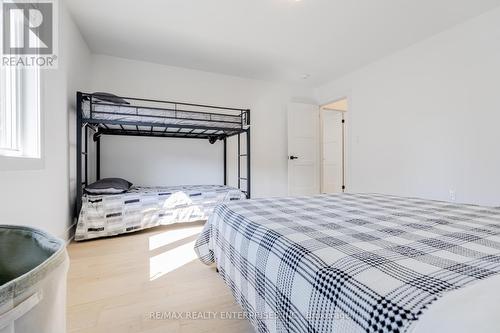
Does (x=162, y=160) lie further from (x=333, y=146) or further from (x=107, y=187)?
(x=333, y=146)

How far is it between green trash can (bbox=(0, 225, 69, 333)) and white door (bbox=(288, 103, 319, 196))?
3808 millimetres

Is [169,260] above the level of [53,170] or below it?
below

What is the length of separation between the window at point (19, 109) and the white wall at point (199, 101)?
1.58 m

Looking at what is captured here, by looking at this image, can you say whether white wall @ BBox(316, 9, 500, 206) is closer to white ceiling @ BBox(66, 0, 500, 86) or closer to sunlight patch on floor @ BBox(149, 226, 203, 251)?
white ceiling @ BBox(66, 0, 500, 86)

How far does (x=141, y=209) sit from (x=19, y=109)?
137cm

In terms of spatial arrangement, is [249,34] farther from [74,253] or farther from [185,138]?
[74,253]

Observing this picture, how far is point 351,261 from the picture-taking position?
1.97 ft

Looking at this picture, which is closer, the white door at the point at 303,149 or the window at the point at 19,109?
the window at the point at 19,109

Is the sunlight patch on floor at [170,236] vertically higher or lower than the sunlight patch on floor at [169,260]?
higher

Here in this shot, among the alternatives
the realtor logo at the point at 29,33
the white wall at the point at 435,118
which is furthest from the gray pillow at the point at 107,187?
the white wall at the point at 435,118

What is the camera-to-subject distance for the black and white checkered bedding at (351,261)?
18.6 inches

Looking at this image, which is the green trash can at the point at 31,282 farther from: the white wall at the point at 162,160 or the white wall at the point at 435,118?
the white wall at the point at 435,118

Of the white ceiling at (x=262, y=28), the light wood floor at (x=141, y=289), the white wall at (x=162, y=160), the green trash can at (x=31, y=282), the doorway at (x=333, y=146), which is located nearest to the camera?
the green trash can at (x=31, y=282)

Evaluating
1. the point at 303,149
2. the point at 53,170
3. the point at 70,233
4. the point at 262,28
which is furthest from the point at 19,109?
the point at 303,149
